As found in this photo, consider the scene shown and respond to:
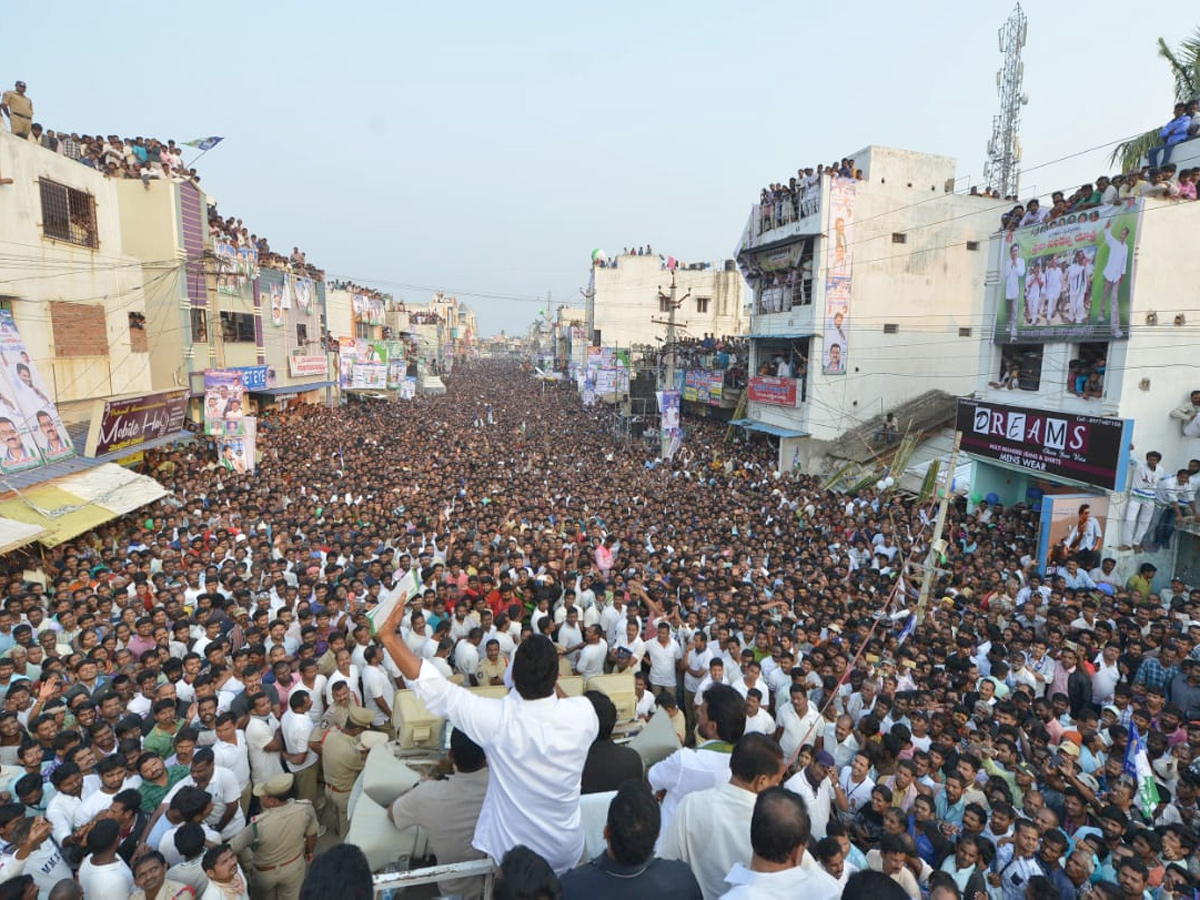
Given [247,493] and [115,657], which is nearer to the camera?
[115,657]

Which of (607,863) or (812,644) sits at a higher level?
(607,863)

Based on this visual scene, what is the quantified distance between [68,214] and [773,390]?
19.5 meters

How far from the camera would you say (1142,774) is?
5301 mm

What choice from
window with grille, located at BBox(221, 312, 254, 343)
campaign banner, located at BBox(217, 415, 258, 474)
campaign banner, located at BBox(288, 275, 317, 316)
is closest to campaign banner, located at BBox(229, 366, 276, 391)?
window with grille, located at BBox(221, 312, 254, 343)

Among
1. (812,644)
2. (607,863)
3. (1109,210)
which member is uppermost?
(1109,210)

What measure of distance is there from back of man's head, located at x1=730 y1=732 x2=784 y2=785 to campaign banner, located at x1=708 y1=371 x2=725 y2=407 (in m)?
26.2

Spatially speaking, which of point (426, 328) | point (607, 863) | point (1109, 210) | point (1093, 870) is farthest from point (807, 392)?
point (426, 328)

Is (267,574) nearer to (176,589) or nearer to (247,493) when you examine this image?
(176,589)

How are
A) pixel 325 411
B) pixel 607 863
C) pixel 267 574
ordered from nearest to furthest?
pixel 607 863
pixel 267 574
pixel 325 411

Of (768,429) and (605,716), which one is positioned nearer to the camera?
(605,716)

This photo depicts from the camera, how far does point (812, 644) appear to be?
7738mm

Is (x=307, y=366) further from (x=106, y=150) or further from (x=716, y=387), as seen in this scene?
(x=716, y=387)

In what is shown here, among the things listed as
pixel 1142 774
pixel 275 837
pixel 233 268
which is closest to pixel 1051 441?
pixel 1142 774

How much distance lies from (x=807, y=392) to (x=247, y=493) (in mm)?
16254
